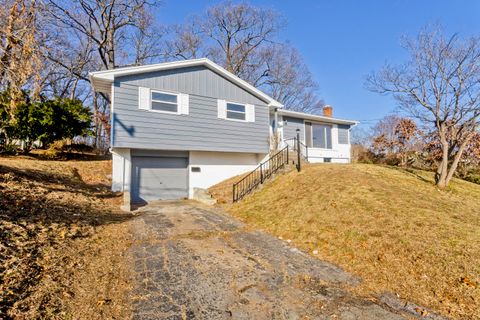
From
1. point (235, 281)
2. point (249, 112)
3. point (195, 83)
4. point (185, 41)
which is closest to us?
point (235, 281)

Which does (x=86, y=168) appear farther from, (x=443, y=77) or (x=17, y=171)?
(x=443, y=77)

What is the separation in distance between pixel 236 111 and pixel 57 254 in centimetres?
1015

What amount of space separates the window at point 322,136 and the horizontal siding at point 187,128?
16.8 ft

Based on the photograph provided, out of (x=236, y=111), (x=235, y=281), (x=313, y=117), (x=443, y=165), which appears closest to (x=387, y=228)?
(x=235, y=281)

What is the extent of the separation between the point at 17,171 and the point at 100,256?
233 inches

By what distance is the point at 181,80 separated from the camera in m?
11.7

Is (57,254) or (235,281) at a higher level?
(57,254)

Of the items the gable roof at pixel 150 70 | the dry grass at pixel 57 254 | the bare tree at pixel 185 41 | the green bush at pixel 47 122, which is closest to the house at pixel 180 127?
the gable roof at pixel 150 70

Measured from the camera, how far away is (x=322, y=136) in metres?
18.0

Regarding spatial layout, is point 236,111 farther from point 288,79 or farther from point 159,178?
point 288,79

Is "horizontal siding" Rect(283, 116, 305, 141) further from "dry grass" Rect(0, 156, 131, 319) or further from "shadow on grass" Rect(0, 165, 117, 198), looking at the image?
"dry grass" Rect(0, 156, 131, 319)

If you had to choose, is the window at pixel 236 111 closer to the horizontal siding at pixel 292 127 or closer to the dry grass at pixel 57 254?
the horizontal siding at pixel 292 127

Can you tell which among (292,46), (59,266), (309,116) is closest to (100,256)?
(59,266)

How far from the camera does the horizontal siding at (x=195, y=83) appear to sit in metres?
10.9
